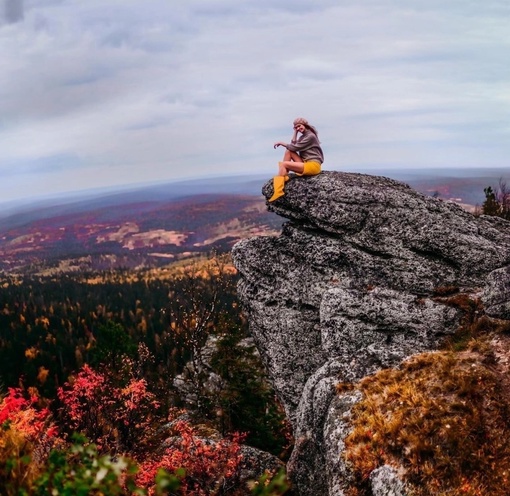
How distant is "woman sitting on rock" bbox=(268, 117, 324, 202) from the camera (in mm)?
21422

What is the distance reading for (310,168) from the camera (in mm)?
22250

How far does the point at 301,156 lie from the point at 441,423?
596 inches

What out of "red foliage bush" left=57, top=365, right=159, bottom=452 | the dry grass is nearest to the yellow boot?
the dry grass

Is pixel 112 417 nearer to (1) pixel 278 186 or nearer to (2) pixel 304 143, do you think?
(1) pixel 278 186

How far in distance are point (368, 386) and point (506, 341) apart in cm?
507

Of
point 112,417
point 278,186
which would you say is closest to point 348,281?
point 278,186

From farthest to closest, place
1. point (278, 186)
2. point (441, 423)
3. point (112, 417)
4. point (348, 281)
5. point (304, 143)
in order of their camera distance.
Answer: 1. point (112, 417)
2. point (278, 186)
3. point (304, 143)
4. point (348, 281)
5. point (441, 423)

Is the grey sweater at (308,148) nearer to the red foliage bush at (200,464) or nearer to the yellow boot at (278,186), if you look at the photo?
the yellow boot at (278,186)

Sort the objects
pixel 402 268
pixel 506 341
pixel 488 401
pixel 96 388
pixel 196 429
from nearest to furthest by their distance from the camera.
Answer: pixel 488 401 → pixel 506 341 → pixel 402 268 → pixel 196 429 → pixel 96 388

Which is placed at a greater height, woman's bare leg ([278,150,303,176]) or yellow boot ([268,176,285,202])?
woman's bare leg ([278,150,303,176])

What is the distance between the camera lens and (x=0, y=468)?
6844 millimetres

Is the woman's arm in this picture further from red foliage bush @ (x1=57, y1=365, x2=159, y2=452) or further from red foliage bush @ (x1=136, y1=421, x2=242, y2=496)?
red foliage bush @ (x1=57, y1=365, x2=159, y2=452)

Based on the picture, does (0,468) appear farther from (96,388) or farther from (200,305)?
(96,388)

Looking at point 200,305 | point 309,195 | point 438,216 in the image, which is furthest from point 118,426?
point 438,216
